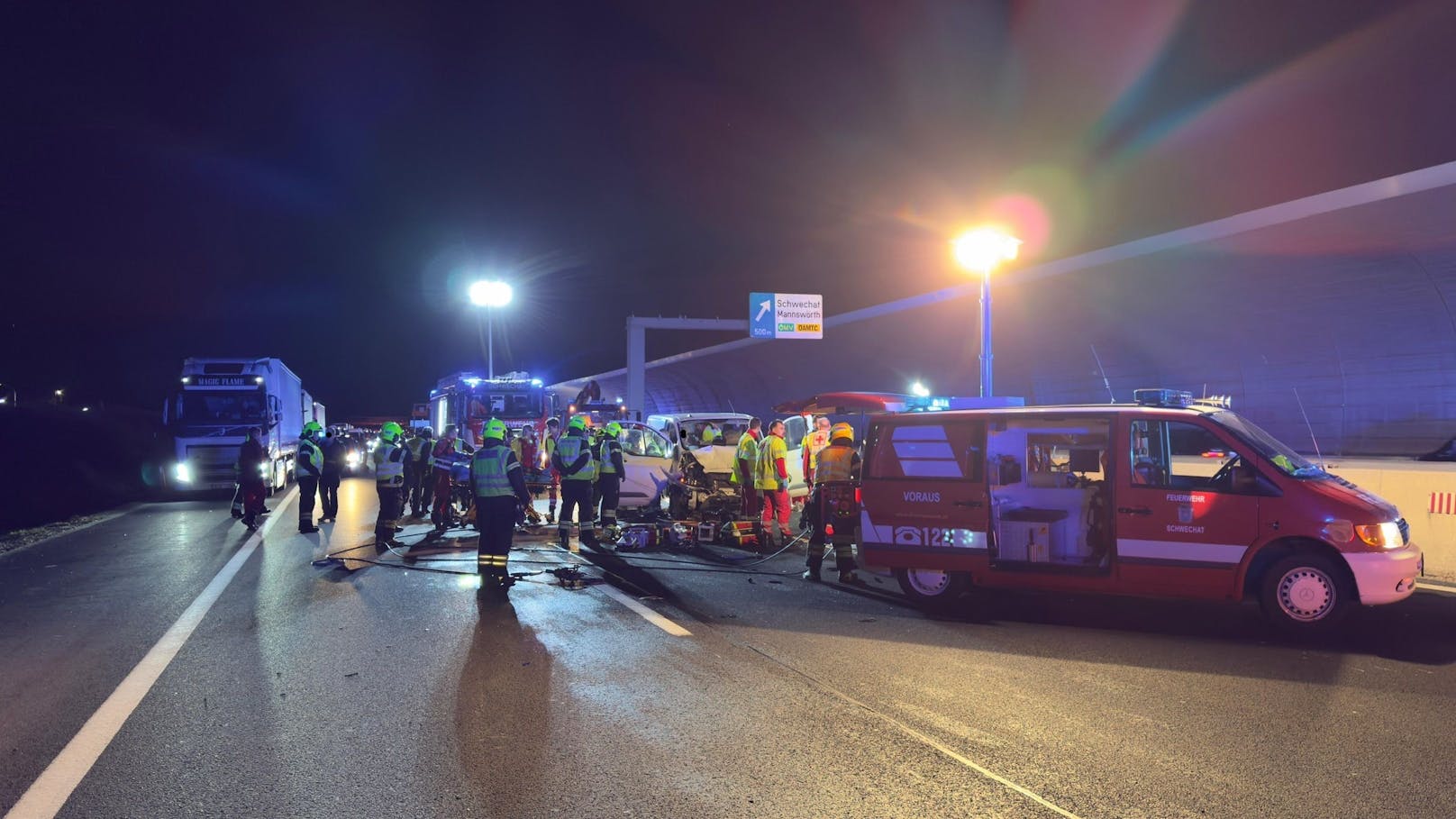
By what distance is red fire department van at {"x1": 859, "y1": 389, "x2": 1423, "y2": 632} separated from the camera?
6.27 meters

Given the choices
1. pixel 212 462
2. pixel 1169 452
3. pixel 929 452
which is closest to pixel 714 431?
pixel 929 452

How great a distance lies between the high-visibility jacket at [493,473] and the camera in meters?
8.48

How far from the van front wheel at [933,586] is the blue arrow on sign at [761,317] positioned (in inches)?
987

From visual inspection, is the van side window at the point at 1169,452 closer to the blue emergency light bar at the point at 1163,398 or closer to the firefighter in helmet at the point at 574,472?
the blue emergency light bar at the point at 1163,398

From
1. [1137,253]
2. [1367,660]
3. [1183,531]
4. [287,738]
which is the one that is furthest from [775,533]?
[1137,253]

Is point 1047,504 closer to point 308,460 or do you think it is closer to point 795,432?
point 308,460

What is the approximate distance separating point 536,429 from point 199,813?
52.8 ft

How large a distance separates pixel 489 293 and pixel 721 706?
30.7 meters

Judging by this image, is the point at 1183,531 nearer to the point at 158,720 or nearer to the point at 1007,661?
the point at 1007,661

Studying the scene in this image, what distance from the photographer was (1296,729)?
173 inches

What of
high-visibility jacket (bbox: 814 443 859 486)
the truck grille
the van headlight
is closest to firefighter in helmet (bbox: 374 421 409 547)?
high-visibility jacket (bbox: 814 443 859 486)

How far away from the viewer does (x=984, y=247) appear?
1464 cm

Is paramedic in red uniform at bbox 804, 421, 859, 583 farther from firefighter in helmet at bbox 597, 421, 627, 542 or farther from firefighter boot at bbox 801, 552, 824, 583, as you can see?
firefighter in helmet at bbox 597, 421, 627, 542

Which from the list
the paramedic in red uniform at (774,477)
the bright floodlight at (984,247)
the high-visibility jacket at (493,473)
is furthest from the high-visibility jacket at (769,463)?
the bright floodlight at (984,247)
